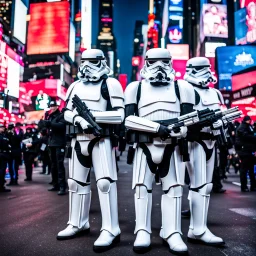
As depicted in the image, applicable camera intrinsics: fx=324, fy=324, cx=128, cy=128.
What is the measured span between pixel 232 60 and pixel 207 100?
113 ft

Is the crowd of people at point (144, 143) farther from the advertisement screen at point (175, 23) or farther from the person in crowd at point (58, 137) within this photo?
the advertisement screen at point (175, 23)

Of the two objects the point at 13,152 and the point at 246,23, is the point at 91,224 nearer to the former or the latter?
the point at 13,152

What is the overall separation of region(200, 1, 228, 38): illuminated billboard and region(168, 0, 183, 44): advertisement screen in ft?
37.4

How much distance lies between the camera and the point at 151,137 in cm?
343

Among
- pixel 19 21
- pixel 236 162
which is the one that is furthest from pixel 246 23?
pixel 236 162

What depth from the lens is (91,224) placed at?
454cm

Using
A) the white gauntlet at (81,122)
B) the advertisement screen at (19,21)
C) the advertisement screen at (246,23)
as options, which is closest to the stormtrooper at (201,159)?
→ the white gauntlet at (81,122)

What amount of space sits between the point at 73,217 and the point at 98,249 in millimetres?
664

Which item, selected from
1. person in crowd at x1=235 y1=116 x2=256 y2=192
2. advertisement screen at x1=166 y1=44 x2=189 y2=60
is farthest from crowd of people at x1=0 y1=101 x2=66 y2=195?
advertisement screen at x1=166 y1=44 x2=189 y2=60

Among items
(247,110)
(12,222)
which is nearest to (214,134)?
(12,222)

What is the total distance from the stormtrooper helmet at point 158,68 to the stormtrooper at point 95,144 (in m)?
0.42

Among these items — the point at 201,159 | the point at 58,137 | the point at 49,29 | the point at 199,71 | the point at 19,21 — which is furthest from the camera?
the point at 49,29

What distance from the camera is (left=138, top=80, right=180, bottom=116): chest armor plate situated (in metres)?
3.49

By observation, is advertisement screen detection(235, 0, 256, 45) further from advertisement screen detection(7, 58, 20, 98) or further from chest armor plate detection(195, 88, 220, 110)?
chest armor plate detection(195, 88, 220, 110)
